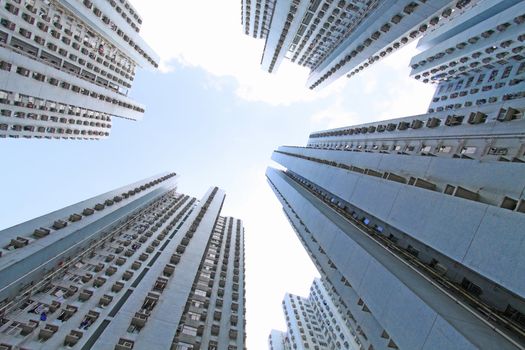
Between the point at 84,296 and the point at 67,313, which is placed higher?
the point at 67,313

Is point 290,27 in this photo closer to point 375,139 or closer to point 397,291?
point 375,139

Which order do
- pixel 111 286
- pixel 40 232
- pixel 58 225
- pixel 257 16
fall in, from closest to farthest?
pixel 40 232
pixel 111 286
pixel 58 225
pixel 257 16

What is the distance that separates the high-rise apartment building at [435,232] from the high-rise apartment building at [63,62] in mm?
36403

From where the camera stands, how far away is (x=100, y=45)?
69625 mm

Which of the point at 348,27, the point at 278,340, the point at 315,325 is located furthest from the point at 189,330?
the point at 278,340

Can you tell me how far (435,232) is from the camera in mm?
17188

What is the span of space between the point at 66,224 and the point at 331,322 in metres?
60.8

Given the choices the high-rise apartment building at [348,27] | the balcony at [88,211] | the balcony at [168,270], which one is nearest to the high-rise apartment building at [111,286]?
the balcony at [88,211]

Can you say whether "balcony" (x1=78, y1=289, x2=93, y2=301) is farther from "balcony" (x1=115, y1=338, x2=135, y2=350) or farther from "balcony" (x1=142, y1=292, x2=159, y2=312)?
"balcony" (x1=115, y1=338, x2=135, y2=350)

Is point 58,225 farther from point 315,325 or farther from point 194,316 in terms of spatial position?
point 315,325

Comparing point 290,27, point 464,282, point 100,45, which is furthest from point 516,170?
point 100,45

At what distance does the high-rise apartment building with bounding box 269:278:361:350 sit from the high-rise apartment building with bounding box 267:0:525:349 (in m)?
35.8

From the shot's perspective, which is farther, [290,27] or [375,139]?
[290,27]

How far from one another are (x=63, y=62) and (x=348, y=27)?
47895 millimetres
